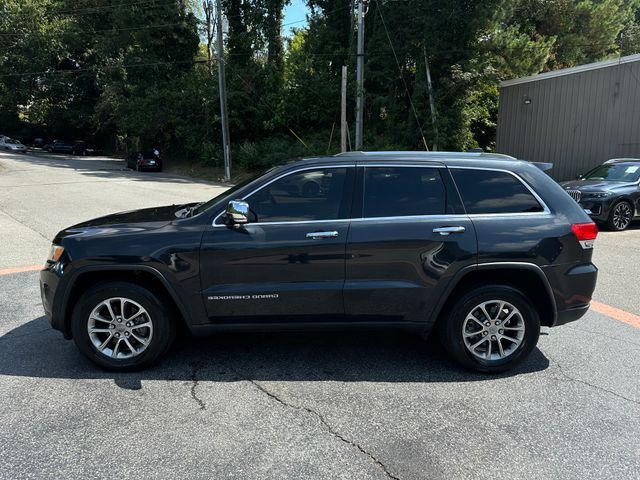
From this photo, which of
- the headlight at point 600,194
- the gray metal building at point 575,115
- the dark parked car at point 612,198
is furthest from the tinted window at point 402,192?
the gray metal building at point 575,115

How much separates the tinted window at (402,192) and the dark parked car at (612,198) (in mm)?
7689

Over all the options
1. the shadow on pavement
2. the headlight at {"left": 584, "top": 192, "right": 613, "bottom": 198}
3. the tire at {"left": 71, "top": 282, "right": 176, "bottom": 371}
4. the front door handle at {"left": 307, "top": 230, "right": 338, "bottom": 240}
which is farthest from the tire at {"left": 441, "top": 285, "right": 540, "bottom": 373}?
the headlight at {"left": 584, "top": 192, "right": 613, "bottom": 198}

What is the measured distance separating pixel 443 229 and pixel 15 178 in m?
23.5

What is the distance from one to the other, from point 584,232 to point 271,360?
8.98 feet

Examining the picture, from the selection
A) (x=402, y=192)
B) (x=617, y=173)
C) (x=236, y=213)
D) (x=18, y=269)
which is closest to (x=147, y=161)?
(x=18, y=269)

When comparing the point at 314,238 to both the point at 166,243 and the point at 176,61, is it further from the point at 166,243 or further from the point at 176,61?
the point at 176,61

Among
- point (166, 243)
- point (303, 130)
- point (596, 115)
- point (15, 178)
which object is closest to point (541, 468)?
point (166, 243)

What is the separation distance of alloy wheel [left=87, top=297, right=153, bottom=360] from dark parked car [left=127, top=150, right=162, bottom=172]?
92.9 feet

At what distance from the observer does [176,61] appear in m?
32.5

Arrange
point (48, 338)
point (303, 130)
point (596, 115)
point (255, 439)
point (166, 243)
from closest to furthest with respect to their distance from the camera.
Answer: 1. point (255, 439)
2. point (166, 243)
3. point (48, 338)
4. point (596, 115)
5. point (303, 130)

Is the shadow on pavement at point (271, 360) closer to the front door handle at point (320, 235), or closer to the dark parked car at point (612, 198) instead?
the front door handle at point (320, 235)

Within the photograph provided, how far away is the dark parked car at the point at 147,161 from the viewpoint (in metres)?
30.2

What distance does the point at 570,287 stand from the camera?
3.85 metres

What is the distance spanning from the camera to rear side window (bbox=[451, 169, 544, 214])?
3.87 metres
